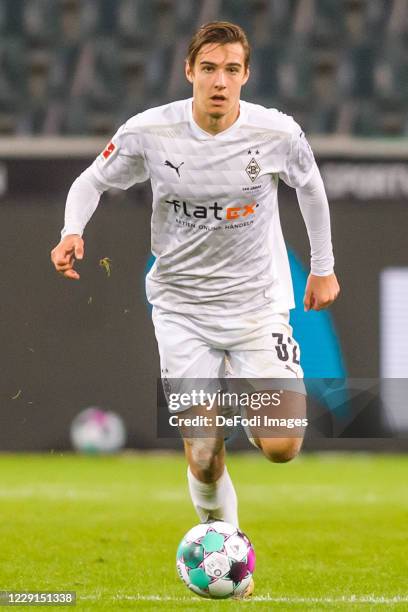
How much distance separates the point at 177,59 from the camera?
13.1m

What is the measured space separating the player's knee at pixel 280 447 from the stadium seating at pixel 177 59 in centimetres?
789

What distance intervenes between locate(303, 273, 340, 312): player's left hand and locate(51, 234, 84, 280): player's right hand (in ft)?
3.04

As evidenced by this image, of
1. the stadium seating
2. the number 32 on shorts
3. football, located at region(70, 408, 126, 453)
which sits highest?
the stadium seating

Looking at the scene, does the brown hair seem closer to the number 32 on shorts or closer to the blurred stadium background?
the number 32 on shorts

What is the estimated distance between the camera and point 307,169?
535cm

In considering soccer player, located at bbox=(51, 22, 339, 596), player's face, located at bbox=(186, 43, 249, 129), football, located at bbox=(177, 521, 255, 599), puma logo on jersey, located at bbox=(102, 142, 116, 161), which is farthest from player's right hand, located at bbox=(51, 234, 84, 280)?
football, located at bbox=(177, 521, 255, 599)

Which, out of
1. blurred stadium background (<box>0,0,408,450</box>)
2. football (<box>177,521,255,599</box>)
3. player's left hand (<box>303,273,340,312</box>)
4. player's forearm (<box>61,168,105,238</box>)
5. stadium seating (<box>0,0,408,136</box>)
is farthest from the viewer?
stadium seating (<box>0,0,408,136</box>)

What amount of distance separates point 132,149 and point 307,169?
26.0 inches

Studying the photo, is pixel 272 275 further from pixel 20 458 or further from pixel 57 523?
pixel 20 458

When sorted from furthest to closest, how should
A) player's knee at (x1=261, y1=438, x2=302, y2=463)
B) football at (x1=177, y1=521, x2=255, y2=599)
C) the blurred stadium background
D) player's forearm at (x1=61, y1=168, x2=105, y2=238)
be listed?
1. the blurred stadium background
2. player's forearm at (x1=61, y1=168, x2=105, y2=238)
3. player's knee at (x1=261, y1=438, x2=302, y2=463)
4. football at (x1=177, y1=521, x2=255, y2=599)

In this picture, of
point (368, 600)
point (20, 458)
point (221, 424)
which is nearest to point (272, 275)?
point (221, 424)

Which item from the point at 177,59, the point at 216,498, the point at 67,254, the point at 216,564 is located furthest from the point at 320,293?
the point at 177,59

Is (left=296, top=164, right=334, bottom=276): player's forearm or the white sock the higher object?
(left=296, top=164, right=334, bottom=276): player's forearm

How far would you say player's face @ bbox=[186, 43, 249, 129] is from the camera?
505 cm
